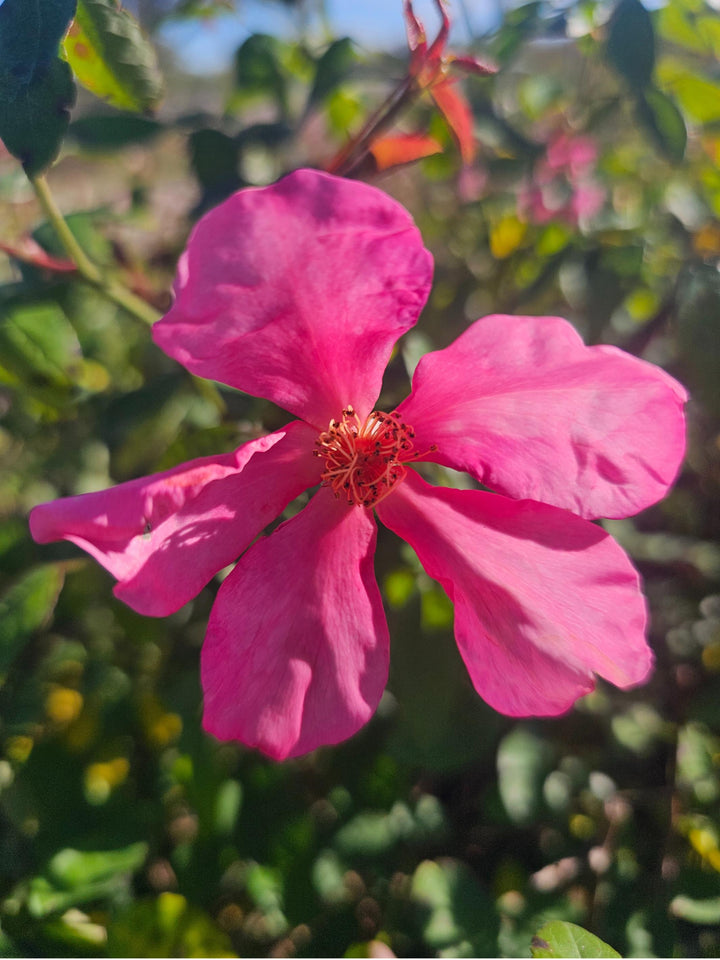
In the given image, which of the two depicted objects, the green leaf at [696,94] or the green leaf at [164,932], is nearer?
the green leaf at [164,932]

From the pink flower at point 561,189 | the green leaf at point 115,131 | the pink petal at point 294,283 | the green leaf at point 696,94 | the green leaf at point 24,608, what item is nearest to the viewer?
the pink petal at point 294,283

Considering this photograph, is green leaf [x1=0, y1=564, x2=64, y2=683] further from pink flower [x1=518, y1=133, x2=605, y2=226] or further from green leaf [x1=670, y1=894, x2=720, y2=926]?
pink flower [x1=518, y1=133, x2=605, y2=226]

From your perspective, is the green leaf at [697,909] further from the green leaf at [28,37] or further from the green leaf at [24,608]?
the green leaf at [28,37]

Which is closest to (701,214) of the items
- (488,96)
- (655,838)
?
(488,96)

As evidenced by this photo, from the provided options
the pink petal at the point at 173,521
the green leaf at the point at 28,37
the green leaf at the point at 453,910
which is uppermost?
the green leaf at the point at 28,37

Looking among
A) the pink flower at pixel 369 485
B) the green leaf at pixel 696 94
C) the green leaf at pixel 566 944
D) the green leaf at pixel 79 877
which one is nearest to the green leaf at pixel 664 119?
the green leaf at pixel 696 94

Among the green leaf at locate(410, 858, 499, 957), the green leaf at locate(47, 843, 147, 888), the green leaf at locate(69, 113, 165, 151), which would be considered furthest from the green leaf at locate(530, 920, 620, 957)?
the green leaf at locate(69, 113, 165, 151)

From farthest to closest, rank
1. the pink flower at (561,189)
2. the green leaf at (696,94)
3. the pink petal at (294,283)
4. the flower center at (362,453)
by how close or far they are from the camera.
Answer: the pink flower at (561,189)
the green leaf at (696,94)
the flower center at (362,453)
the pink petal at (294,283)

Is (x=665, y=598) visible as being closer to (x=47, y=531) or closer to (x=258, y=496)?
(x=258, y=496)
